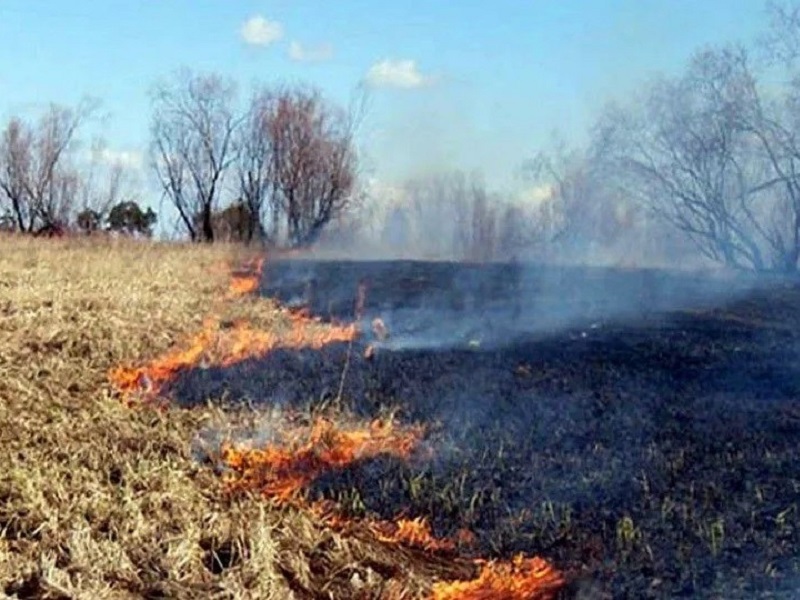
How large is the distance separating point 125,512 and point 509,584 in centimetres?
196

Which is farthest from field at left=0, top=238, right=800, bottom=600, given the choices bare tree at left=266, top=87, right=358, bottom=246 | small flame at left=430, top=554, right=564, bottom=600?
bare tree at left=266, top=87, right=358, bottom=246

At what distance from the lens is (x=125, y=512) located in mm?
4781

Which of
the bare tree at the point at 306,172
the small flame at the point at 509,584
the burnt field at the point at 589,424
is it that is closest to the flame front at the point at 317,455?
the small flame at the point at 509,584

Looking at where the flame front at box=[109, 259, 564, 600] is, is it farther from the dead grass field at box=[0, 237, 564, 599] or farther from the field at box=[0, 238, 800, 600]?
the dead grass field at box=[0, 237, 564, 599]

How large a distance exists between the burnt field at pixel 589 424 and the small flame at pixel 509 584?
110 millimetres

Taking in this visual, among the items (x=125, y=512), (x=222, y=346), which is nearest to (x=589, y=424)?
(x=125, y=512)

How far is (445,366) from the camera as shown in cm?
839

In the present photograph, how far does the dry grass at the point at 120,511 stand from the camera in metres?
4.14

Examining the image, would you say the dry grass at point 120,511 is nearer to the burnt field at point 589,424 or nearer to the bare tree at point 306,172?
the burnt field at point 589,424

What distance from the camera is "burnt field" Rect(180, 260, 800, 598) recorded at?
4.60m

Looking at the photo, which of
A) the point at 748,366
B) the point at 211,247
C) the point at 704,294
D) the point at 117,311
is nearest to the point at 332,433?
the point at 748,366

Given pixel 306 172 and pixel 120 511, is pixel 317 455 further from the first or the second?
pixel 306 172

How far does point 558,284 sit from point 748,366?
6.40 m

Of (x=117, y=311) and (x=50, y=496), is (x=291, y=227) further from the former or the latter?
(x=50, y=496)
